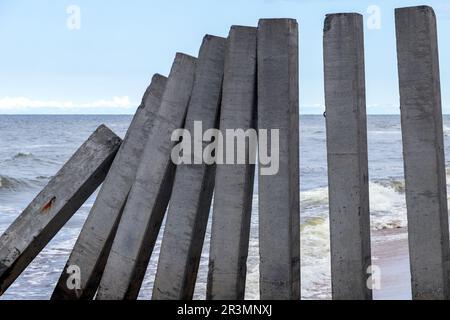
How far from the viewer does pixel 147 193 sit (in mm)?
3984

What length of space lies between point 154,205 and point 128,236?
215mm

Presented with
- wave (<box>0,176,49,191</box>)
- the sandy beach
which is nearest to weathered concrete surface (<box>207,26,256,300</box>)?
the sandy beach

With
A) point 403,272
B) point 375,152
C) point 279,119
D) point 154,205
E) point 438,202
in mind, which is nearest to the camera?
point 438,202

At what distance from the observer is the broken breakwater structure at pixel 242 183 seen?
3.46 m

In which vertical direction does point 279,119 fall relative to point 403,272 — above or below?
below

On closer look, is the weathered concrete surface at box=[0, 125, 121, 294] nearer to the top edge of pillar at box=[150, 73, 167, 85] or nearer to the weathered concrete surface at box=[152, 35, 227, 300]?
the top edge of pillar at box=[150, 73, 167, 85]

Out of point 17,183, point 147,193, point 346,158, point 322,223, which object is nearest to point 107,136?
point 147,193

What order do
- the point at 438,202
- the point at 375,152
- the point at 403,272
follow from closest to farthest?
the point at 438,202, the point at 403,272, the point at 375,152

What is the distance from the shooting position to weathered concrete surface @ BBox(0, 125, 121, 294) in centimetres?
424

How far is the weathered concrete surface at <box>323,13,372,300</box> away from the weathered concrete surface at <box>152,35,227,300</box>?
669mm

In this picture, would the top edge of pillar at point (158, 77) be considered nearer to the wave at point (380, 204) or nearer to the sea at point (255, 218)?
the sea at point (255, 218)

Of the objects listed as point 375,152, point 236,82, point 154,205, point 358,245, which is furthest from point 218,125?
point 375,152
